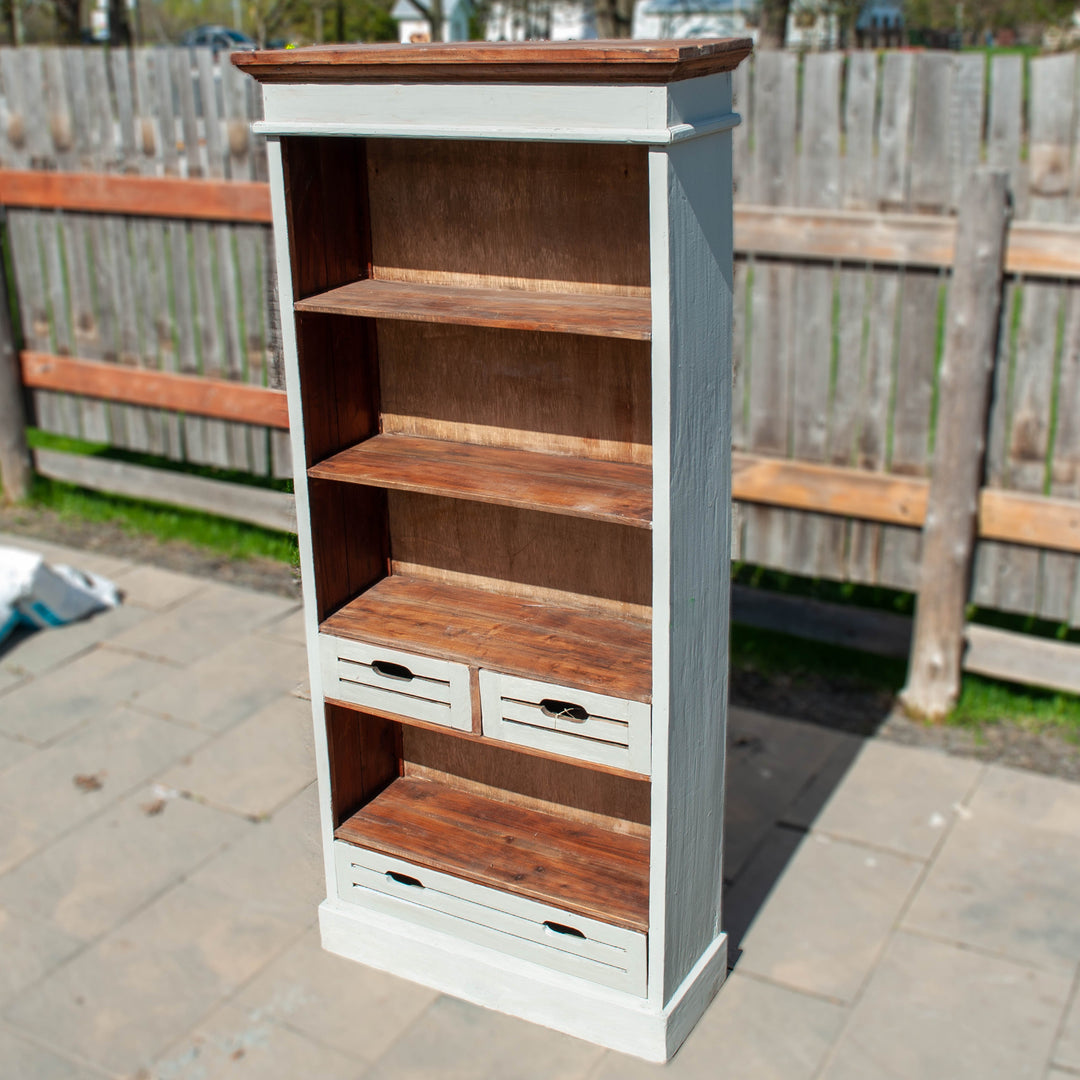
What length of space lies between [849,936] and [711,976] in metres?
0.48

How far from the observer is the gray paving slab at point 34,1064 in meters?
3.21

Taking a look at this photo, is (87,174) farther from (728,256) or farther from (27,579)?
(728,256)

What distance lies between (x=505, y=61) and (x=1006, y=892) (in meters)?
2.76

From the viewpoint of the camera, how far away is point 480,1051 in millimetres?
3275

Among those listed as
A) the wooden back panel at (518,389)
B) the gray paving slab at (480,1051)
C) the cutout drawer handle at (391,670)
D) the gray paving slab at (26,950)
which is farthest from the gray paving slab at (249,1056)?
the wooden back panel at (518,389)

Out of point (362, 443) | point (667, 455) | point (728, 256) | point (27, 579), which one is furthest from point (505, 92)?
point (27, 579)

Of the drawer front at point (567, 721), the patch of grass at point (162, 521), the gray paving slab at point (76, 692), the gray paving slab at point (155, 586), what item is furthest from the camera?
the patch of grass at point (162, 521)

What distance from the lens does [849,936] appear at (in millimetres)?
3670

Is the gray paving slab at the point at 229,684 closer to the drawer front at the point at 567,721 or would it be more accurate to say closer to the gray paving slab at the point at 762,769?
the gray paving slab at the point at 762,769

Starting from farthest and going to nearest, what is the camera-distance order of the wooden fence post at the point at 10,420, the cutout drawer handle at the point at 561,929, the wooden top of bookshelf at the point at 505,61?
the wooden fence post at the point at 10,420 → the cutout drawer handle at the point at 561,929 → the wooden top of bookshelf at the point at 505,61

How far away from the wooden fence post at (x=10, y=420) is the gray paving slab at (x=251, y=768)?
2772 millimetres

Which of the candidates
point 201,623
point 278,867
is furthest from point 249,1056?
point 201,623

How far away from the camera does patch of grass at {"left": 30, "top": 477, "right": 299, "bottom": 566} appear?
21.1 ft

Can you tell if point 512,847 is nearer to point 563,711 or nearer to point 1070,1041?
point 563,711
